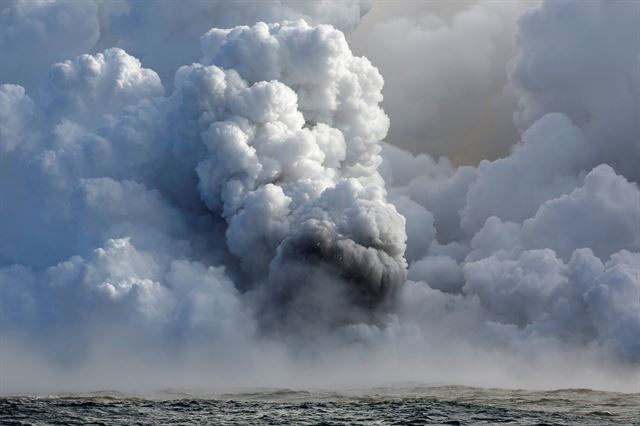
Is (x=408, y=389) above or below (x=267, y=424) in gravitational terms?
above

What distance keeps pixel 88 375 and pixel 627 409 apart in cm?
7921

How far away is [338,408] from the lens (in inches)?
4990

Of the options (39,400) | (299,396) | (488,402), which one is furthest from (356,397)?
(39,400)

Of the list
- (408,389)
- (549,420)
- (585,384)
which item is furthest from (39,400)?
(585,384)

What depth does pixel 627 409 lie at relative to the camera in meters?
125

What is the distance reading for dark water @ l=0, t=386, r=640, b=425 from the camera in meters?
115

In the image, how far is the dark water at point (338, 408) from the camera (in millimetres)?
114562

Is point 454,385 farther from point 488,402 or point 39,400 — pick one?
point 39,400

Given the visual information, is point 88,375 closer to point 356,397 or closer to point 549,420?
point 356,397

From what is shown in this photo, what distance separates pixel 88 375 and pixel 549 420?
256 feet

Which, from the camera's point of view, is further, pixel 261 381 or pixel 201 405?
pixel 261 381

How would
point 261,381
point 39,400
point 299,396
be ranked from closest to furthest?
1. point 39,400
2. point 299,396
3. point 261,381

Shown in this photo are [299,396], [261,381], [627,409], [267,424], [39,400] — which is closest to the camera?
[267,424]

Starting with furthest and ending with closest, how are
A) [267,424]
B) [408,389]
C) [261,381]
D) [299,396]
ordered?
1. [261,381]
2. [408,389]
3. [299,396]
4. [267,424]
